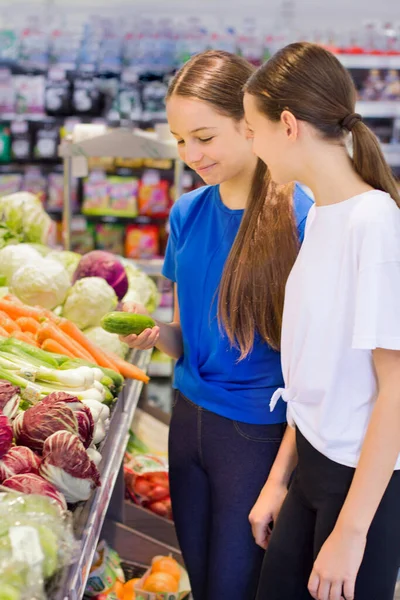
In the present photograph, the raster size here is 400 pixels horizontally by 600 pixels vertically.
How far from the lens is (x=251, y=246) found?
190 centimetres

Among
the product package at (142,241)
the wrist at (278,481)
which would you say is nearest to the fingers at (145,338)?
the wrist at (278,481)

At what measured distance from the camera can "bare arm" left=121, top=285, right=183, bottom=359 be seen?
204 centimetres

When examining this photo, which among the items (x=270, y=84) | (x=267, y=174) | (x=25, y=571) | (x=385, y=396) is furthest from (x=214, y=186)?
(x=25, y=571)

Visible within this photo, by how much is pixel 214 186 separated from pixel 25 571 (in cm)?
126

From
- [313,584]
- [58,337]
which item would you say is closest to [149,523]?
[58,337]

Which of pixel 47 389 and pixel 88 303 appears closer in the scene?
pixel 47 389

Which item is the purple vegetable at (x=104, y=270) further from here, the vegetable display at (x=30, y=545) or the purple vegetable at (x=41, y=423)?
the vegetable display at (x=30, y=545)

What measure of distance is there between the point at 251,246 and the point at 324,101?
1.67ft

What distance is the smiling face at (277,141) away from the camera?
1476 mm

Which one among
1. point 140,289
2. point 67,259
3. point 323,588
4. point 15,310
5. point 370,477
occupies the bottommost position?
point 140,289

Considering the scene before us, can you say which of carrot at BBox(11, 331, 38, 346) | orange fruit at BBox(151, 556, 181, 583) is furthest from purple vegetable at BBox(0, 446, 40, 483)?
orange fruit at BBox(151, 556, 181, 583)

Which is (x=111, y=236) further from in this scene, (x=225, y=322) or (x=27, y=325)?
(x=225, y=322)

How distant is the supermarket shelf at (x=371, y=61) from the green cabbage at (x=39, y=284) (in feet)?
18.8

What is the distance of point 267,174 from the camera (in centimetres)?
195
